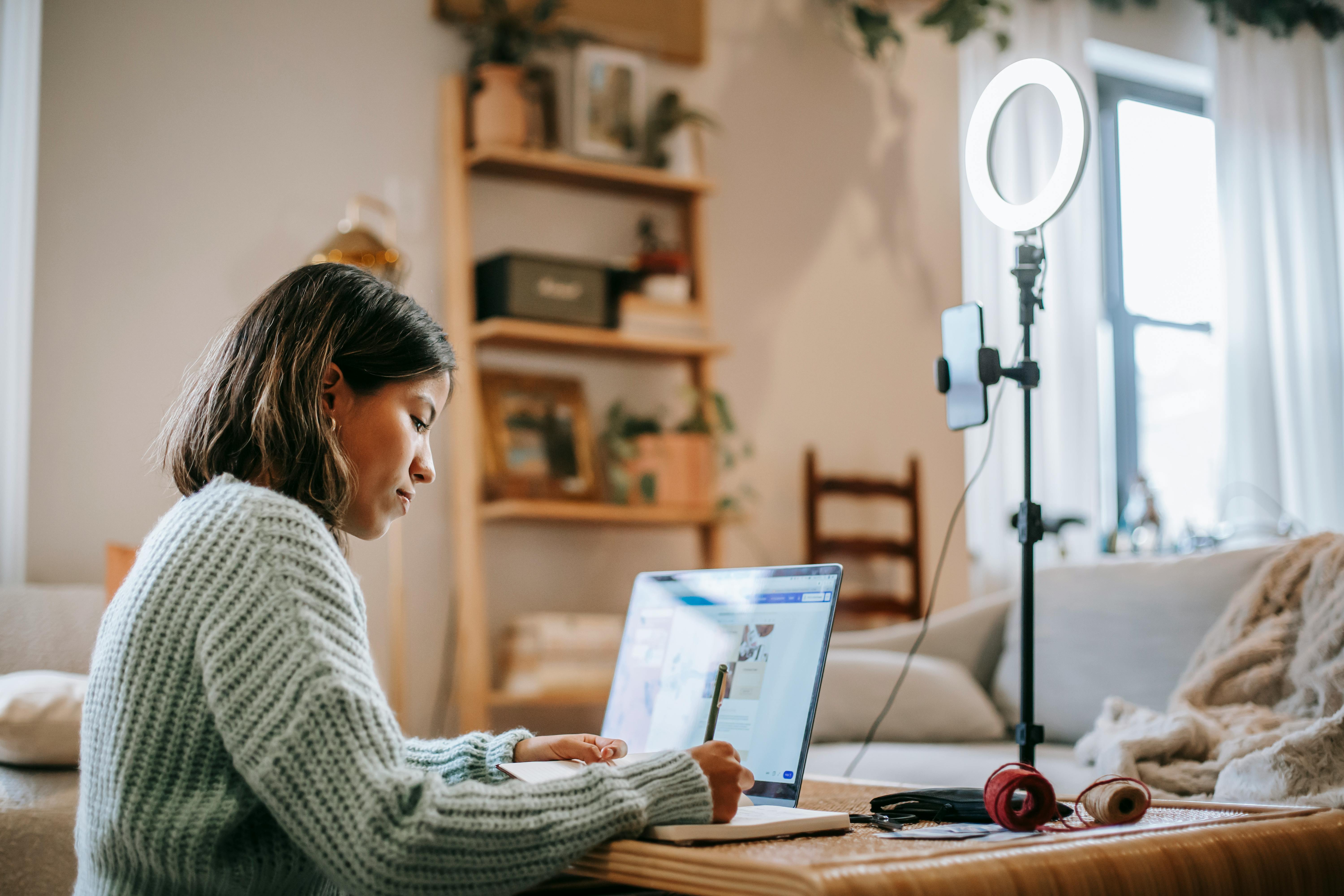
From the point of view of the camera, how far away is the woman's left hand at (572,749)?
1204mm

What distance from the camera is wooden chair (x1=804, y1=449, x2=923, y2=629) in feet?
12.2

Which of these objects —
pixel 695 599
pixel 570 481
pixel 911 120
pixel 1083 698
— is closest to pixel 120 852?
pixel 695 599

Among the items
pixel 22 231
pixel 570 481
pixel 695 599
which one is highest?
pixel 22 231

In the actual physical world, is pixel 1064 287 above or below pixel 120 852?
above

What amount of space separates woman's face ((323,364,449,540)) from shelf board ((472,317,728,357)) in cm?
190

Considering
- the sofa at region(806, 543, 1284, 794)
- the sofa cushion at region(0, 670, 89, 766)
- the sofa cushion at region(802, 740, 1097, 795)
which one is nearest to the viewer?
the sofa cushion at region(0, 670, 89, 766)

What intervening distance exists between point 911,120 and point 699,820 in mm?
3574

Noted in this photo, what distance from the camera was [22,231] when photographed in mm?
2561

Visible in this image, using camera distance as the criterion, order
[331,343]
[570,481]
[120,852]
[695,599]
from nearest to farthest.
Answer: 1. [120,852]
2. [331,343]
3. [695,599]
4. [570,481]

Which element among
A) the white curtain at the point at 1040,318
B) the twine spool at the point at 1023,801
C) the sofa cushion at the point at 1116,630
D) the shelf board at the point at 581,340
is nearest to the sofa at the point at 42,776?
the twine spool at the point at 1023,801

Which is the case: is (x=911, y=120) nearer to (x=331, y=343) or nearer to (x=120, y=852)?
(x=331, y=343)

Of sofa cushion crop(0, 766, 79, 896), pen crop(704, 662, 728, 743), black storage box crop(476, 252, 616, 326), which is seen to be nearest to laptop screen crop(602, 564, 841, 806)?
pen crop(704, 662, 728, 743)

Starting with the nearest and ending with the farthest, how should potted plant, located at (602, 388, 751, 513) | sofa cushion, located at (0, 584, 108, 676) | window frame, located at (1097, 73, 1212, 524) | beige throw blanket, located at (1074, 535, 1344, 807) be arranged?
beige throw blanket, located at (1074, 535, 1344, 807), sofa cushion, located at (0, 584, 108, 676), potted plant, located at (602, 388, 751, 513), window frame, located at (1097, 73, 1212, 524)

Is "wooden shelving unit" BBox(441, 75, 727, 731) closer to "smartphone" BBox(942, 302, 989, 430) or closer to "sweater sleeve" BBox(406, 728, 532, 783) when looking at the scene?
"smartphone" BBox(942, 302, 989, 430)
